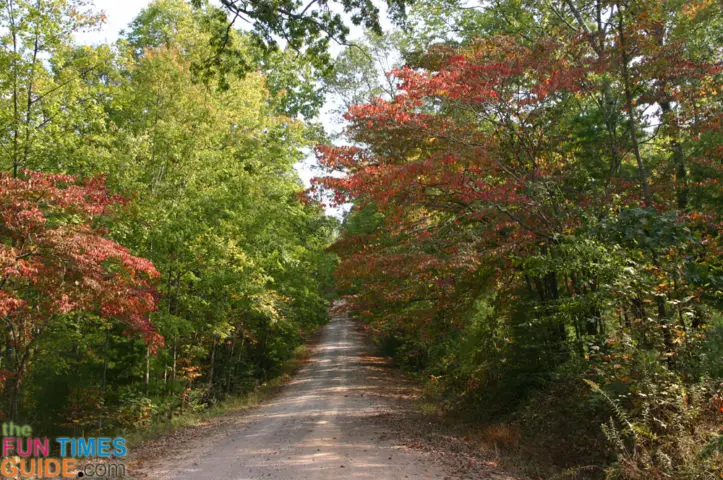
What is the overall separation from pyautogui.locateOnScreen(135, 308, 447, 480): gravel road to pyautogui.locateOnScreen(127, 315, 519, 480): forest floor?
15 mm

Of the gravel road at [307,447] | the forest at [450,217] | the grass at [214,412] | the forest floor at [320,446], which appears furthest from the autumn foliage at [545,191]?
the grass at [214,412]

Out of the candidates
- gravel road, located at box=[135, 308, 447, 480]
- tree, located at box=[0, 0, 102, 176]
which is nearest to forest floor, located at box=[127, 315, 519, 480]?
gravel road, located at box=[135, 308, 447, 480]

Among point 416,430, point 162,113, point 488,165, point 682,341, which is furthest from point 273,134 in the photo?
point 682,341

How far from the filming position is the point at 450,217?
35.8 ft

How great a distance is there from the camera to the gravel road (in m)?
6.94

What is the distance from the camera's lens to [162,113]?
46.2 ft

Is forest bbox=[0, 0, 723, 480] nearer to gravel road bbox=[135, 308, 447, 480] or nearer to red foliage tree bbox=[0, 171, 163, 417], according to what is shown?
red foliage tree bbox=[0, 171, 163, 417]

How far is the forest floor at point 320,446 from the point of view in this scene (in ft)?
22.7

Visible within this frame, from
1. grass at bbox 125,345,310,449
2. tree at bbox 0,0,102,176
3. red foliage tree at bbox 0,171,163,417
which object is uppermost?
tree at bbox 0,0,102,176

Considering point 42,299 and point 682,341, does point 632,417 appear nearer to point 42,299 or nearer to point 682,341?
point 682,341

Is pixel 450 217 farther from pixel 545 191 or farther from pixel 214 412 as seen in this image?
pixel 214 412

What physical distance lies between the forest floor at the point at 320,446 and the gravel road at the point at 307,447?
2 centimetres

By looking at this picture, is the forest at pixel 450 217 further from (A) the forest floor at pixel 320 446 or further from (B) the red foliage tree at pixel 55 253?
(A) the forest floor at pixel 320 446

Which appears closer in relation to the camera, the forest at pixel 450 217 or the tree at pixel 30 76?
the forest at pixel 450 217
